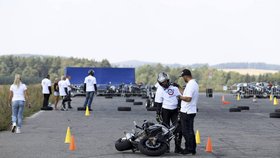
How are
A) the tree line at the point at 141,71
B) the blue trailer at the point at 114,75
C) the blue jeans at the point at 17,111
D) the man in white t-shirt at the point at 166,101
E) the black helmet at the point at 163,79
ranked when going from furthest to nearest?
the tree line at the point at 141,71, the blue trailer at the point at 114,75, the blue jeans at the point at 17,111, the man in white t-shirt at the point at 166,101, the black helmet at the point at 163,79

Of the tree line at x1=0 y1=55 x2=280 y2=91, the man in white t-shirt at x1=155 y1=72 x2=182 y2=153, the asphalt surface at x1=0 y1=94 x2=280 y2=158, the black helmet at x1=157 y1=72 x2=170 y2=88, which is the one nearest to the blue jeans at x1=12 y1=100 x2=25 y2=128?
the asphalt surface at x1=0 y1=94 x2=280 y2=158

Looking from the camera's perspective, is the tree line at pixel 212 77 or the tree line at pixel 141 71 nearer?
the tree line at pixel 212 77

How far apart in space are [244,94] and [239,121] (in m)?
31.4

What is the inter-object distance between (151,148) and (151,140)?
0.59ft

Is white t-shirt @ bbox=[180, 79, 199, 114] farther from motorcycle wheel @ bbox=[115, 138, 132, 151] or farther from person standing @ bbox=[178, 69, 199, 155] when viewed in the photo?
motorcycle wheel @ bbox=[115, 138, 132, 151]

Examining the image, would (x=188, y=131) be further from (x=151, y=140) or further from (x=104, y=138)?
(x=104, y=138)

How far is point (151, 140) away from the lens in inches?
501

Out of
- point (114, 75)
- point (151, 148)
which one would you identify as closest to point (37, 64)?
point (114, 75)

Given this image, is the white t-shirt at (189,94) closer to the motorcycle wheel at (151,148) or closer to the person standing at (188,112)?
the person standing at (188,112)

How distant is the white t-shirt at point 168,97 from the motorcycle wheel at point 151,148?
1.20 m

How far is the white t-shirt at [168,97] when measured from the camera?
44.7ft

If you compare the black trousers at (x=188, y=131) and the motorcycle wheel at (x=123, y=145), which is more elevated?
the black trousers at (x=188, y=131)

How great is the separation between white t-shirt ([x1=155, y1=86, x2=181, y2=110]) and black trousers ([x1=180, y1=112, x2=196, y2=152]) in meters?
0.59

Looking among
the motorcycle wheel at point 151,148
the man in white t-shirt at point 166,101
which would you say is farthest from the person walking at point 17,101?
the motorcycle wheel at point 151,148
